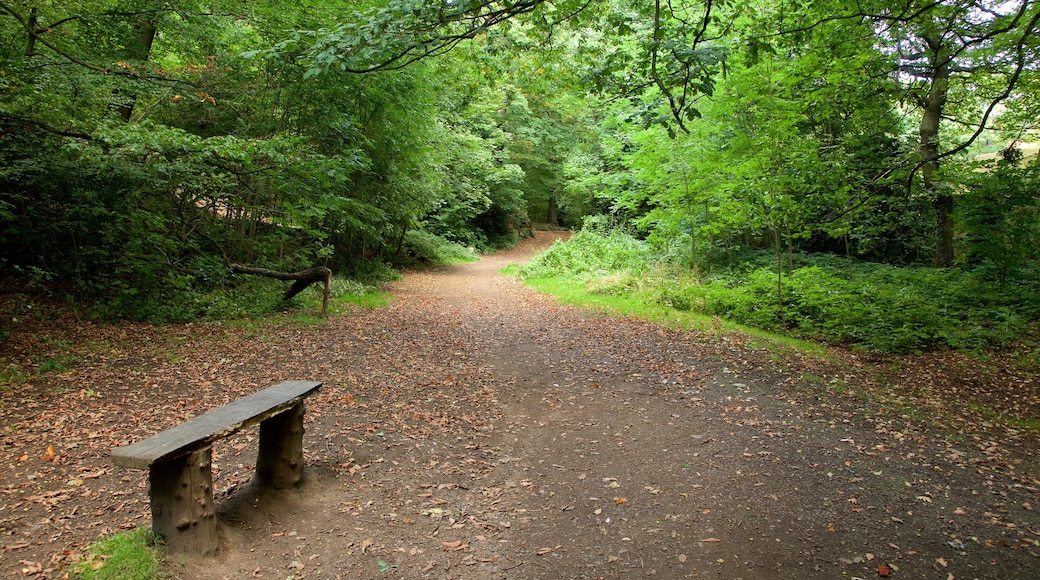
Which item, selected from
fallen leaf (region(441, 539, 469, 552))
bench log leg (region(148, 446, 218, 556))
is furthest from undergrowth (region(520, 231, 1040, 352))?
bench log leg (region(148, 446, 218, 556))

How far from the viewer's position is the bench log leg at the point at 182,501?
2982mm

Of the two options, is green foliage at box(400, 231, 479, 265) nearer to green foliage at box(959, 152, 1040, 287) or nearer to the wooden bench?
green foliage at box(959, 152, 1040, 287)

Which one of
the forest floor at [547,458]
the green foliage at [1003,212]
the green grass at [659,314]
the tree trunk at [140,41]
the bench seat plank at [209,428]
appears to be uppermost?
the tree trunk at [140,41]

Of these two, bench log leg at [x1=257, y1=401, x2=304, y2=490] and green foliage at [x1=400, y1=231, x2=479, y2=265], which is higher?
green foliage at [x1=400, y1=231, x2=479, y2=265]

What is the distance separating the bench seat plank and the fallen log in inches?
264

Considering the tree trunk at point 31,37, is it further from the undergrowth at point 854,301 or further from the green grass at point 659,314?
the undergrowth at point 854,301

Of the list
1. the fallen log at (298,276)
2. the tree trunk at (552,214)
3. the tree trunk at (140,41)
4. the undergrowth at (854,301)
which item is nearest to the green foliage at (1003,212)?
the undergrowth at (854,301)

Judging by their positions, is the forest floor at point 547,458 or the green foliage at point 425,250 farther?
the green foliage at point 425,250

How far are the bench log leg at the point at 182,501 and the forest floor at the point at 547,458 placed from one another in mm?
120

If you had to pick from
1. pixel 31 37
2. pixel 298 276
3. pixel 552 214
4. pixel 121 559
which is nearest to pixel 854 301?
pixel 298 276

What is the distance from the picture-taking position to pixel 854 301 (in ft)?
33.4

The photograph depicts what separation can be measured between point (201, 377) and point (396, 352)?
2.85 meters

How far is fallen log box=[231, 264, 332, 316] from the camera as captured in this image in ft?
33.7

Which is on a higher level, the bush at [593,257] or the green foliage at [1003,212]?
the green foliage at [1003,212]
